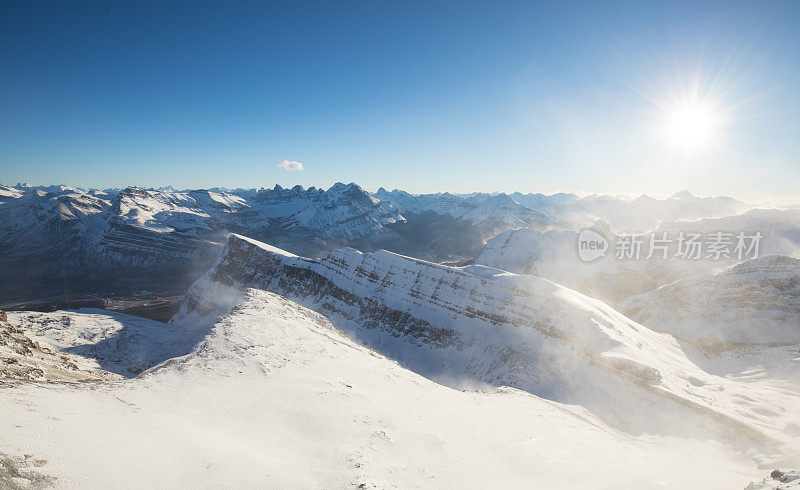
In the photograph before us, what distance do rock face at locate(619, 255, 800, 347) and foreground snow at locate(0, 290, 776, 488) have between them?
166 feet

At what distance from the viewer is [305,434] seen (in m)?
20.8

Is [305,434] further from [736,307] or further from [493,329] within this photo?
[736,307]

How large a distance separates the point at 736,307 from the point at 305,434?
9486cm

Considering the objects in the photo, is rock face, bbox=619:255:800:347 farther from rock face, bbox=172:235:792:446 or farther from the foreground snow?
the foreground snow

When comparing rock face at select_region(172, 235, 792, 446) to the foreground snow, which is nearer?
the foreground snow

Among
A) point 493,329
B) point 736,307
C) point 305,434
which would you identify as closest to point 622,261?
point 736,307

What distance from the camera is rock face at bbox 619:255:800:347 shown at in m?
67.4

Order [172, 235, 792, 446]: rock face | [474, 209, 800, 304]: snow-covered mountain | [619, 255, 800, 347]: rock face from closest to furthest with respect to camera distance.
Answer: [172, 235, 792, 446]: rock face
[619, 255, 800, 347]: rock face
[474, 209, 800, 304]: snow-covered mountain

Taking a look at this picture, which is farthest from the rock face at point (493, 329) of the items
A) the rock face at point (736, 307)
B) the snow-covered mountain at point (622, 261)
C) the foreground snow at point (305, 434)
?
the snow-covered mountain at point (622, 261)

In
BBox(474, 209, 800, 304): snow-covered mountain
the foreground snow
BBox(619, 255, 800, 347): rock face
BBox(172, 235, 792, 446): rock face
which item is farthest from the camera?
BBox(474, 209, 800, 304): snow-covered mountain

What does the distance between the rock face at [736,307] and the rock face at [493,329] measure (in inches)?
504

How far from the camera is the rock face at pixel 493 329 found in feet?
138

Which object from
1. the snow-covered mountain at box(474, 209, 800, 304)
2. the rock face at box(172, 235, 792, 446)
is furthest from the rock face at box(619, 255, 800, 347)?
the snow-covered mountain at box(474, 209, 800, 304)

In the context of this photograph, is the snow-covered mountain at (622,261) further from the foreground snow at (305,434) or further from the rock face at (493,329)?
the foreground snow at (305,434)
